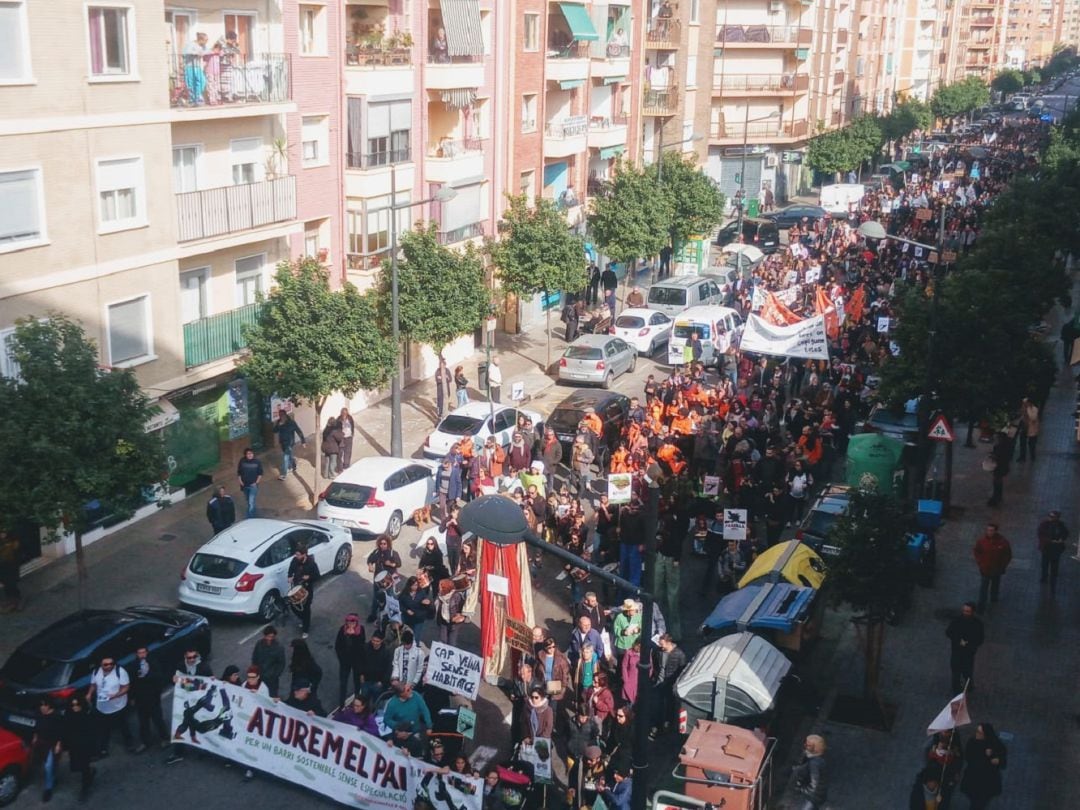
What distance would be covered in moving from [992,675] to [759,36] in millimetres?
58485

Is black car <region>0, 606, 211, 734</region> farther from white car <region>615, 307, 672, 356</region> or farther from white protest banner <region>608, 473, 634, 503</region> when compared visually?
white car <region>615, 307, 672, 356</region>

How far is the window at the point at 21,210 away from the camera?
22.0 m

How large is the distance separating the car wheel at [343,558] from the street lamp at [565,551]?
11.5 metres

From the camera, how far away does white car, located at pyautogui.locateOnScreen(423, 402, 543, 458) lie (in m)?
28.3

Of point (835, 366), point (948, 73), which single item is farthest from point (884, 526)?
point (948, 73)

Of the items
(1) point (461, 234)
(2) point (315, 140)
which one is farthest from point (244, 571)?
(1) point (461, 234)

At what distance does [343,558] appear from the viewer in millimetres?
22797

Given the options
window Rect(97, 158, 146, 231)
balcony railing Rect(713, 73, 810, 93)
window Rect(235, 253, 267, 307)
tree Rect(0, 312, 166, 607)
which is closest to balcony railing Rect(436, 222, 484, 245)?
window Rect(235, 253, 267, 307)

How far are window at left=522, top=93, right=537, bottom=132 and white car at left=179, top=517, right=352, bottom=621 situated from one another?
79.2 feet

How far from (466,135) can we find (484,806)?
27606 millimetres

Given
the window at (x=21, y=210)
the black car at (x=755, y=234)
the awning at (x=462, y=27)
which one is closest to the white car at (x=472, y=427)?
the window at (x=21, y=210)

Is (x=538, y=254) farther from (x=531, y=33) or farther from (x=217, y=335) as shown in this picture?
(x=217, y=335)

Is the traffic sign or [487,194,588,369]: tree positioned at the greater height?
[487,194,588,369]: tree

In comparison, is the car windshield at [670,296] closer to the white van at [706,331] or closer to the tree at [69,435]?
the white van at [706,331]
